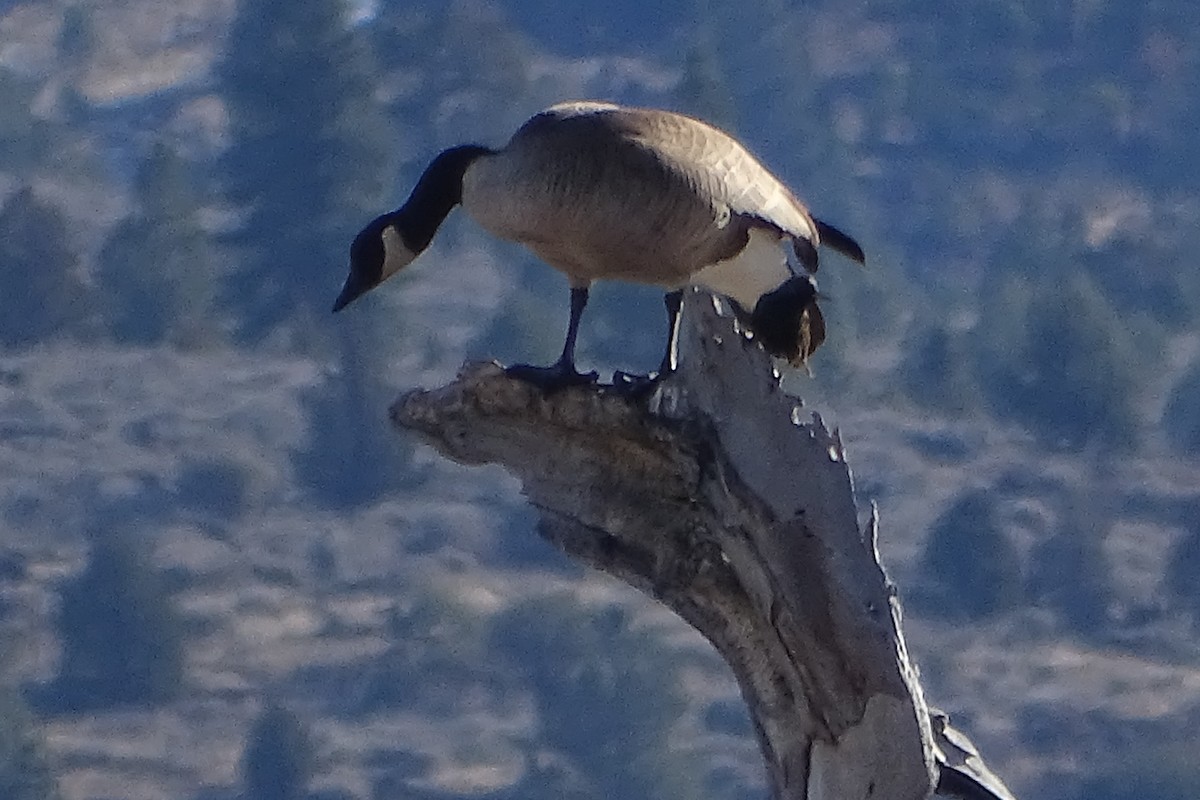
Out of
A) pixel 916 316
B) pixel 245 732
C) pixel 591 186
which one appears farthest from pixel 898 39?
pixel 591 186

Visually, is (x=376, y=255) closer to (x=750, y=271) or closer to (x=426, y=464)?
A: (x=750, y=271)

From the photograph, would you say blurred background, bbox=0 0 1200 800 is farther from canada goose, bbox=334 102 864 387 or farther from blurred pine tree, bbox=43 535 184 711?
canada goose, bbox=334 102 864 387

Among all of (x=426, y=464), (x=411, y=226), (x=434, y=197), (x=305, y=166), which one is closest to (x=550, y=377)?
(x=434, y=197)

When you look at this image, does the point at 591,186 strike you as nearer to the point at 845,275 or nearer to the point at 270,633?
the point at 270,633

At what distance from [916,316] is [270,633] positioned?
1011 inches

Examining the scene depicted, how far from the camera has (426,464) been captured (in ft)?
208

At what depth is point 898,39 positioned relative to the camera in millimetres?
102562

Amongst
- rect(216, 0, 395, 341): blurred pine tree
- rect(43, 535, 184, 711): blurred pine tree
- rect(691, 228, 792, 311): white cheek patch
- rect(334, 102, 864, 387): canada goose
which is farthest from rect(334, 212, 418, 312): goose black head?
rect(216, 0, 395, 341): blurred pine tree

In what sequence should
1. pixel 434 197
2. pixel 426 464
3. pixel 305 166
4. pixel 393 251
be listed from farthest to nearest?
pixel 305 166
pixel 426 464
pixel 393 251
pixel 434 197

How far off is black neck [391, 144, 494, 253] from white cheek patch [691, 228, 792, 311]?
46.3 inches

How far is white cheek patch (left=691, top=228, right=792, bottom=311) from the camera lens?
775 centimetres

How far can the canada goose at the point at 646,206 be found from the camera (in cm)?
764

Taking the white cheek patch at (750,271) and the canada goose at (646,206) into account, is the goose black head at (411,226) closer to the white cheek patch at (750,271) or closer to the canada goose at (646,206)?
the canada goose at (646,206)

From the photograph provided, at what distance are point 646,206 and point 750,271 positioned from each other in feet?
1.39
